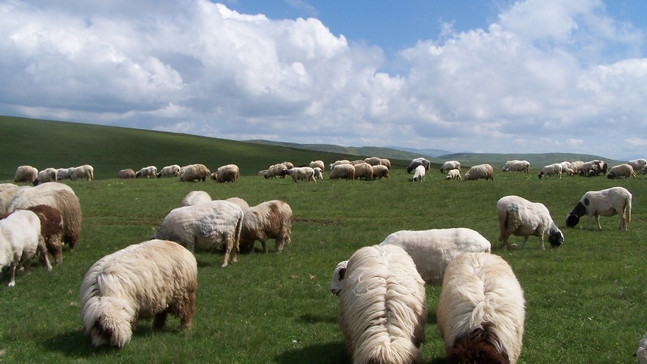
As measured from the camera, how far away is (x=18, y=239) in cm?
1339

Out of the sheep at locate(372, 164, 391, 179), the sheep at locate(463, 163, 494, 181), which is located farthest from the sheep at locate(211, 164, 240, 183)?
the sheep at locate(463, 163, 494, 181)

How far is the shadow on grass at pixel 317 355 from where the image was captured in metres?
8.49

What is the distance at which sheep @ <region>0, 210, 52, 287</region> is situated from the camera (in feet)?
42.9

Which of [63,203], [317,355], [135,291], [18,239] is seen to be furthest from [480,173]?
[135,291]

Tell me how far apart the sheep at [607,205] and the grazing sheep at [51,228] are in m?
22.1

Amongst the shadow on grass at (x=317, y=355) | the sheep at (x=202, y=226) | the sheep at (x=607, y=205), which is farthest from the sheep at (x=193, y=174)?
the shadow on grass at (x=317, y=355)

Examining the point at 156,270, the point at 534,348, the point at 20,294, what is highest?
the point at 156,270

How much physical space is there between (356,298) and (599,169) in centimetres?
4910

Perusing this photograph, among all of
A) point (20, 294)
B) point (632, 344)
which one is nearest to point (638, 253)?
point (632, 344)

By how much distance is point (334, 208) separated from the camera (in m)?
30.9

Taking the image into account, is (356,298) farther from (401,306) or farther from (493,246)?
(493,246)

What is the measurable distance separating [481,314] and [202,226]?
34.5 feet

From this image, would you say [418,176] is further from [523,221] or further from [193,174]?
[523,221]

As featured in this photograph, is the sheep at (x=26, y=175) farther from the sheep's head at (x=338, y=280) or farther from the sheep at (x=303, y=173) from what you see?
the sheep's head at (x=338, y=280)
